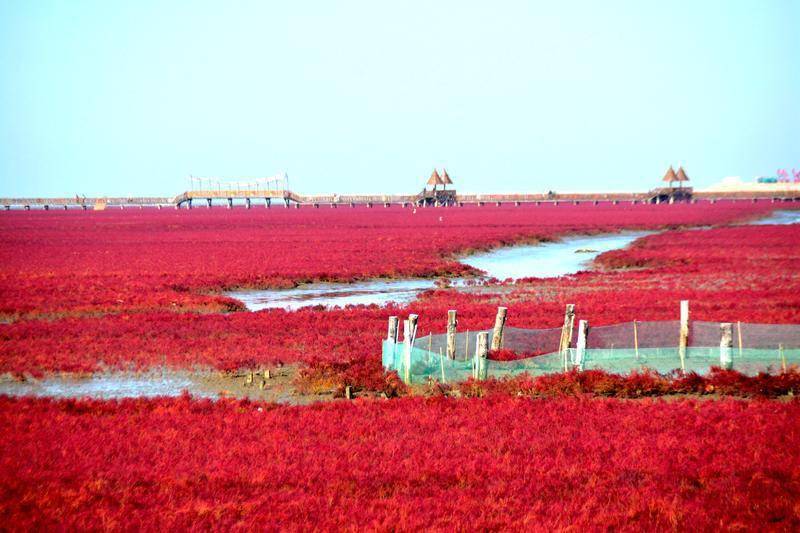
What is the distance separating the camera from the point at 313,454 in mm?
13938

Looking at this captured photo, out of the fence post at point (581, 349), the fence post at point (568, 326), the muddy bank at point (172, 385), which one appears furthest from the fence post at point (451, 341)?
the muddy bank at point (172, 385)

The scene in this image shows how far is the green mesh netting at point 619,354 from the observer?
1911 centimetres

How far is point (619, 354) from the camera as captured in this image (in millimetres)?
20172

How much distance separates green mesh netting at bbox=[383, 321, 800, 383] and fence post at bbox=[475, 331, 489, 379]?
1.0 inches

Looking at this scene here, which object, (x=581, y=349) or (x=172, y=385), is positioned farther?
(x=172, y=385)

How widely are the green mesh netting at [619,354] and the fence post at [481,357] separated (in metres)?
0.03

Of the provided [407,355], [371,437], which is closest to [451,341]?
[407,355]

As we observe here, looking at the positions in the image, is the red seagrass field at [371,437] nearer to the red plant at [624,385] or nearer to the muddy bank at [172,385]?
the red plant at [624,385]

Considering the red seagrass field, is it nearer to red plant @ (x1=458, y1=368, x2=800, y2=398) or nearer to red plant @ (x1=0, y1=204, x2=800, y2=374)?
red plant @ (x1=458, y1=368, x2=800, y2=398)

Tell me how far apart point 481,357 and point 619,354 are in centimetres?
364

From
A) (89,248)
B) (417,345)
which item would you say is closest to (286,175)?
(89,248)

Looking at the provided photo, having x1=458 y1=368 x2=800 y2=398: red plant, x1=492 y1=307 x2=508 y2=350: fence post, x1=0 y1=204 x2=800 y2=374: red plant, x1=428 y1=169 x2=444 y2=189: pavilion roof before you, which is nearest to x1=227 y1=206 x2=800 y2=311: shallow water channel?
x1=0 y1=204 x2=800 y2=374: red plant

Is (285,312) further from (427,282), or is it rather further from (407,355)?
(427,282)

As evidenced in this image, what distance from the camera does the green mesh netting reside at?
19.1 meters
